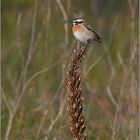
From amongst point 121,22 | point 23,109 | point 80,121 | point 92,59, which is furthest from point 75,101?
point 121,22

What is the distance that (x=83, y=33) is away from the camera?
3.42 m

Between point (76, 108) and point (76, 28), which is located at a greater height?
point (76, 28)

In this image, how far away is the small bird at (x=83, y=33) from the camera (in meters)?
3.34

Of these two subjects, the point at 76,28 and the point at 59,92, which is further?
the point at 59,92

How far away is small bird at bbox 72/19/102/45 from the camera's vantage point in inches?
132

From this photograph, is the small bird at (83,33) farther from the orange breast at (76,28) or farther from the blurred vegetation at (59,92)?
the blurred vegetation at (59,92)

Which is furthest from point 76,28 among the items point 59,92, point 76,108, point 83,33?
point 76,108

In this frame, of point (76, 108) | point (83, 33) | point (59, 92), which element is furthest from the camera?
point (59, 92)

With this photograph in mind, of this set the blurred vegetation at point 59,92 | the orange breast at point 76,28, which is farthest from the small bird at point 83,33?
the blurred vegetation at point 59,92

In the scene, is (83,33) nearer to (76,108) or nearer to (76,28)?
(76,28)

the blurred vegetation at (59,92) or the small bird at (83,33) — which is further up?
the small bird at (83,33)

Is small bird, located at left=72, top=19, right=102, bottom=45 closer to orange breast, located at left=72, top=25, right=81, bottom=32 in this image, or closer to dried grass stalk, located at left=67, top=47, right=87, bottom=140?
orange breast, located at left=72, top=25, right=81, bottom=32

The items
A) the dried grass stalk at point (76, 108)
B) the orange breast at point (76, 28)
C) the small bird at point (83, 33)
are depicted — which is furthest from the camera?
the orange breast at point (76, 28)

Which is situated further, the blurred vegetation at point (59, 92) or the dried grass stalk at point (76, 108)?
the blurred vegetation at point (59, 92)
